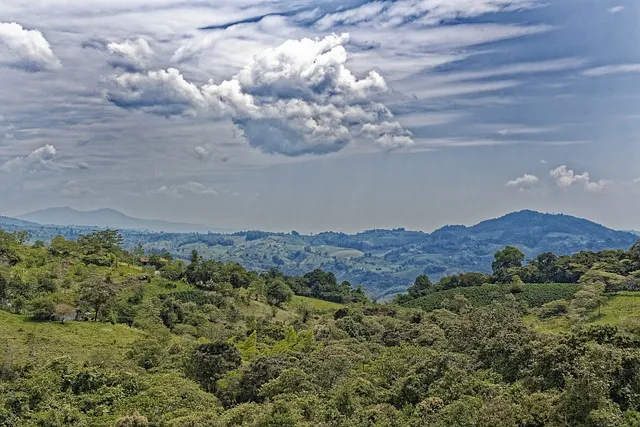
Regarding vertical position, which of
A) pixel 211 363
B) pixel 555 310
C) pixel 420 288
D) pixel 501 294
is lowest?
pixel 211 363

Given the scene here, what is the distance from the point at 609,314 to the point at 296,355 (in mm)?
39313

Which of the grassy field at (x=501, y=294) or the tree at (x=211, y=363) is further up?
the grassy field at (x=501, y=294)

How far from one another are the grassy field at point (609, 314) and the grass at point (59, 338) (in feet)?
147

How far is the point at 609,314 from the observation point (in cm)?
6103

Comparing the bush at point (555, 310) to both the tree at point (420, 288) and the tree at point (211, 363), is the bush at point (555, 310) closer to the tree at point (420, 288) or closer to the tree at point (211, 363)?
the tree at point (420, 288)

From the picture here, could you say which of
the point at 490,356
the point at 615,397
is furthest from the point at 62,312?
the point at 615,397

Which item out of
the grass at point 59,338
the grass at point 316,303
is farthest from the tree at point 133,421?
the grass at point 316,303

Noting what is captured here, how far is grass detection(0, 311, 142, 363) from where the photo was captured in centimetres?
4891

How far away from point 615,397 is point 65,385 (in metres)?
33.8

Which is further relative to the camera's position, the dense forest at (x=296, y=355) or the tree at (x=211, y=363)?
the tree at (x=211, y=363)

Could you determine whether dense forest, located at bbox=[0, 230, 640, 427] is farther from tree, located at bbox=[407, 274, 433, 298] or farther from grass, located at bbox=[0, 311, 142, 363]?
tree, located at bbox=[407, 274, 433, 298]

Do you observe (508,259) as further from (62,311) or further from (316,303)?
(62,311)

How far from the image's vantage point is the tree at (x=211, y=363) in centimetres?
4235

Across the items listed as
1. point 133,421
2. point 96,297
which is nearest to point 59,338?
point 96,297
